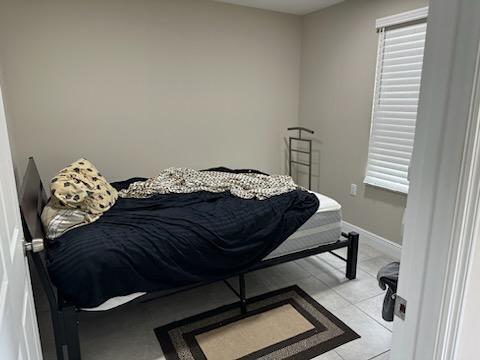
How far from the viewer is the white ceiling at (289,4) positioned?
135 inches

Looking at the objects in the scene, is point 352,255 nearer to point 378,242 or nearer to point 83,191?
point 378,242

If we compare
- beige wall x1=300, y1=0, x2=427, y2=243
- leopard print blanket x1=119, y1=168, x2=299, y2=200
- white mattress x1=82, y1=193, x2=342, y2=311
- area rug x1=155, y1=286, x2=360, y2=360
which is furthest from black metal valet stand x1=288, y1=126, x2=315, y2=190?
area rug x1=155, y1=286, x2=360, y2=360

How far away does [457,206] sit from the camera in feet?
1.96

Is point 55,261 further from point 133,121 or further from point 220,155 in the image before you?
point 220,155

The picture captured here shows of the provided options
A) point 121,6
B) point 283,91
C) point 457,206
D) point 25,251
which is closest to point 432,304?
point 457,206

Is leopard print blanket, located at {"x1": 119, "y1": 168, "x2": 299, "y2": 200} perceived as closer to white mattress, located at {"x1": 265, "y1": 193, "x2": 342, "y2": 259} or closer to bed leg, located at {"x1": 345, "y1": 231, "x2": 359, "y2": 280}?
white mattress, located at {"x1": 265, "y1": 193, "x2": 342, "y2": 259}

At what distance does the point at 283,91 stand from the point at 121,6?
1996 millimetres

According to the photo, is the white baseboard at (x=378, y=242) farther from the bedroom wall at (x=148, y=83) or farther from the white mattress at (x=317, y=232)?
the bedroom wall at (x=148, y=83)

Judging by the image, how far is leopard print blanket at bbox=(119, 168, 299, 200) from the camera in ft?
8.86

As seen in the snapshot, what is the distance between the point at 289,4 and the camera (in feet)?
11.6

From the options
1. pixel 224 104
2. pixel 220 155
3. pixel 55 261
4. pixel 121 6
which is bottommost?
pixel 55 261

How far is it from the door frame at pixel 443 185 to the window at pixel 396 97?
2343mm

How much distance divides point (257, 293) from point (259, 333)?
46 cm

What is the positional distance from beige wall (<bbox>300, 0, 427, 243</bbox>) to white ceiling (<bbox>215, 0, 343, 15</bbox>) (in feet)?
0.33
